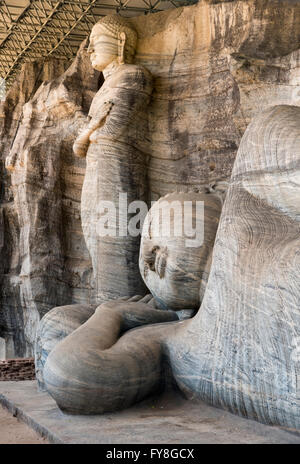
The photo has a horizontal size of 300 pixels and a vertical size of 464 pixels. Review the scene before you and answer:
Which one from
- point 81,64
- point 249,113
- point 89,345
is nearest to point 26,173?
point 81,64

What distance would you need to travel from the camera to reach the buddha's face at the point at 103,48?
6.79m

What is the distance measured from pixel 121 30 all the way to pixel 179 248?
154 inches

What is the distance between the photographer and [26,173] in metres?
8.77

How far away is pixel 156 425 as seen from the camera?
105 inches

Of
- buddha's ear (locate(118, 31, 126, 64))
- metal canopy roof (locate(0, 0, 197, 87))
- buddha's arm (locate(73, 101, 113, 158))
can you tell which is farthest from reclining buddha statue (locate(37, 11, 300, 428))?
metal canopy roof (locate(0, 0, 197, 87))

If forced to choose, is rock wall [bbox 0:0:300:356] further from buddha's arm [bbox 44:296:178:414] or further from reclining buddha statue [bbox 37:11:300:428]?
buddha's arm [bbox 44:296:178:414]

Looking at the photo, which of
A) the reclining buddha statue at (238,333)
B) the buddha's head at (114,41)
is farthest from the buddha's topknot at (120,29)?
the reclining buddha statue at (238,333)

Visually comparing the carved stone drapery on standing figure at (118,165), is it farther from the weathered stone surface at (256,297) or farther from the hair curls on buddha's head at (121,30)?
the weathered stone surface at (256,297)

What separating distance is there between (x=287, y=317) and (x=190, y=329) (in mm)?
694

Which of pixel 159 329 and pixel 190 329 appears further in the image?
pixel 159 329

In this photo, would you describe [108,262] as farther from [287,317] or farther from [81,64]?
[287,317]

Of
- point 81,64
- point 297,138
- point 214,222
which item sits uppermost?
point 81,64

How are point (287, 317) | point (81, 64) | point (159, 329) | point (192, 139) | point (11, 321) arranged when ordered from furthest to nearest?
point (11, 321), point (81, 64), point (192, 139), point (159, 329), point (287, 317)

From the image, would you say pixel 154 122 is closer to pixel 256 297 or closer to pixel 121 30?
pixel 121 30
